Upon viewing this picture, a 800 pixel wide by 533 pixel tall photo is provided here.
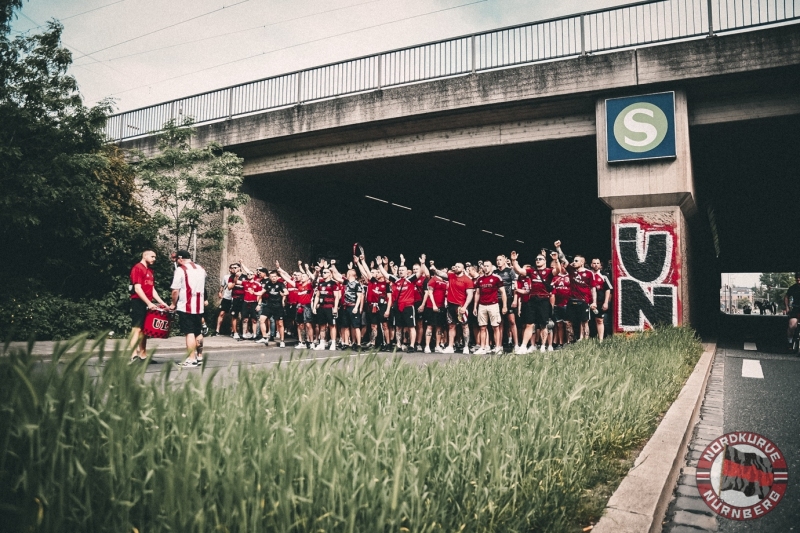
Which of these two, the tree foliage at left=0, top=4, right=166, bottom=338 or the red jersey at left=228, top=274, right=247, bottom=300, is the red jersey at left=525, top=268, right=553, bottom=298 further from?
the tree foliage at left=0, top=4, right=166, bottom=338

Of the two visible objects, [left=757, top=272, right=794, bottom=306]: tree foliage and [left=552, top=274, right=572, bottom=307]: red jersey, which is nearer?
[left=552, top=274, right=572, bottom=307]: red jersey

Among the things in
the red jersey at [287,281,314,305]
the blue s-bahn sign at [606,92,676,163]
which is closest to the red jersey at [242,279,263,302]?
the red jersey at [287,281,314,305]

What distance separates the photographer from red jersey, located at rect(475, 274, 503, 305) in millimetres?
12266

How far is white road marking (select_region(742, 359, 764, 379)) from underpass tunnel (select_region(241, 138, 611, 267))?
21.2 ft

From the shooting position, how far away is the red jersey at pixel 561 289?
1195 centimetres

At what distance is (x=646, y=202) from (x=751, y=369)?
5.00 m

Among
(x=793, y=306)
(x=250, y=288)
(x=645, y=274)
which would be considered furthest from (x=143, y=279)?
(x=793, y=306)

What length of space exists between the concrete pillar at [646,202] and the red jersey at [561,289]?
209 centimetres

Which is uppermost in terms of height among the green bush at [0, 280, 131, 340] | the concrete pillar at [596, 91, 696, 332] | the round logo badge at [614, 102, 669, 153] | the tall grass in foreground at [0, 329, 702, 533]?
the round logo badge at [614, 102, 669, 153]

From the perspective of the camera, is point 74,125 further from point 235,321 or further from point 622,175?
point 622,175

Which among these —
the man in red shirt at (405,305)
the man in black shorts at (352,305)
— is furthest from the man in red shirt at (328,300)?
the man in red shirt at (405,305)

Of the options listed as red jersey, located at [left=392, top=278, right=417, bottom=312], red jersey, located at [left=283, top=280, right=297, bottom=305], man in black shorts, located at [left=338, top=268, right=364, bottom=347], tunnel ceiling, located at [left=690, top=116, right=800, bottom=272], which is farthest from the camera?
red jersey, located at [left=283, top=280, right=297, bottom=305]

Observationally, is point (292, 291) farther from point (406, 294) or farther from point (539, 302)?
point (539, 302)

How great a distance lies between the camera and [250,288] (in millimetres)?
16156
